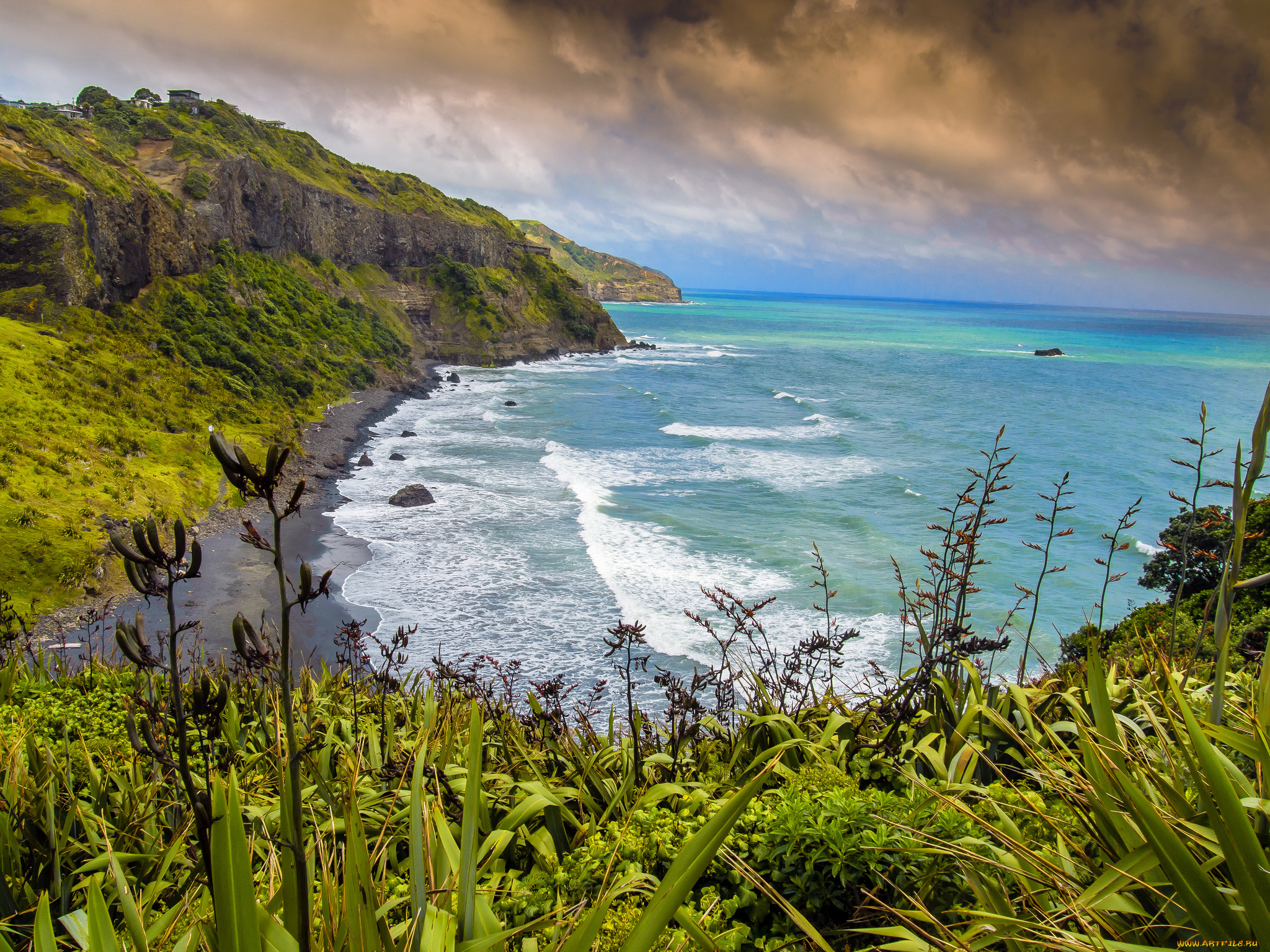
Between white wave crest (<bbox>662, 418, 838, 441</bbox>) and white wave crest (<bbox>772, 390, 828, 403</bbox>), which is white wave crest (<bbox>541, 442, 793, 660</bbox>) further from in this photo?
white wave crest (<bbox>772, 390, 828, 403</bbox>)

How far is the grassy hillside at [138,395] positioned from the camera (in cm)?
1744

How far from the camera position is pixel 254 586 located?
1867 centimetres

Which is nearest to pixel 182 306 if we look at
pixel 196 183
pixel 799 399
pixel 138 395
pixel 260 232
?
pixel 196 183

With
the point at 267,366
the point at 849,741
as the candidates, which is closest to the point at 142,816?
the point at 849,741

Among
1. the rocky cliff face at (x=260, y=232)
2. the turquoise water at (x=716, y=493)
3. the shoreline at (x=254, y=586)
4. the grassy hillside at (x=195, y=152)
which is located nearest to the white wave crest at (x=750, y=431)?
the turquoise water at (x=716, y=493)

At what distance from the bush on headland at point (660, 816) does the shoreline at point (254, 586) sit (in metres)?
7.26

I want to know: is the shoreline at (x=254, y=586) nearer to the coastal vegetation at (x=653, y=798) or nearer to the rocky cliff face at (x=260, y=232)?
the coastal vegetation at (x=653, y=798)

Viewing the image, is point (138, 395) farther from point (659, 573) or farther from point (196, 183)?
point (196, 183)

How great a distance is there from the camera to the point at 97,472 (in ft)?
69.2

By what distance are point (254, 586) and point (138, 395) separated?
47.6ft

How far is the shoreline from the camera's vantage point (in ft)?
49.1

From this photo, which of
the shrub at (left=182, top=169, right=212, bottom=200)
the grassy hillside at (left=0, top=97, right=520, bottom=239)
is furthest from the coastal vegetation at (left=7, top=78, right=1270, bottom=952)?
the shrub at (left=182, top=169, right=212, bottom=200)

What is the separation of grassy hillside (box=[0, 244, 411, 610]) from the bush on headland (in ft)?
36.8

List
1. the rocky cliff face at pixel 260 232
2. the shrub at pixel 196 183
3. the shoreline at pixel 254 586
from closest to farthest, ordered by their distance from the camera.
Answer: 1. the shoreline at pixel 254 586
2. the rocky cliff face at pixel 260 232
3. the shrub at pixel 196 183
